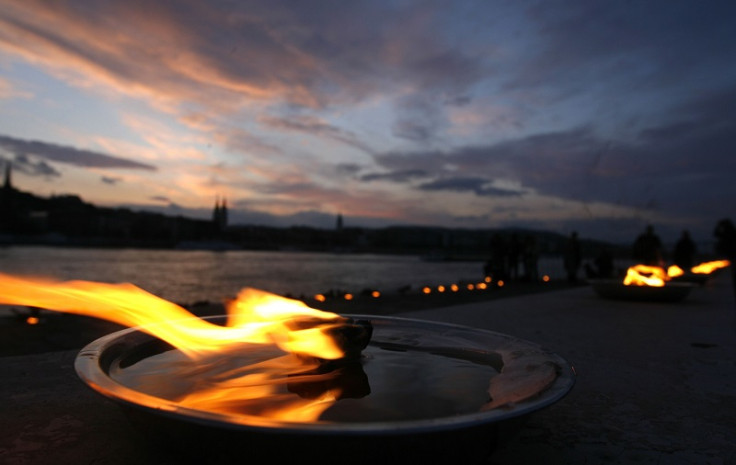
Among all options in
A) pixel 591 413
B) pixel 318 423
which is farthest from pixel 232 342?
pixel 591 413

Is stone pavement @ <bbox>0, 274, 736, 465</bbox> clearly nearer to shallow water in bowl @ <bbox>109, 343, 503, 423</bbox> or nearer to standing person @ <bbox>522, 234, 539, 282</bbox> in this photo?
shallow water in bowl @ <bbox>109, 343, 503, 423</bbox>

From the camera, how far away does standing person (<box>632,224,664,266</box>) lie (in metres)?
13.4

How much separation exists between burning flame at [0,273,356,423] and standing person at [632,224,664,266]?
13.1m

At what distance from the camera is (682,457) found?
2348mm

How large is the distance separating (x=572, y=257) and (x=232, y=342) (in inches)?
666

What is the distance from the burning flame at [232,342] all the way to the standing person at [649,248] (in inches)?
516

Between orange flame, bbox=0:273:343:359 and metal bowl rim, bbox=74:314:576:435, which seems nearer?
metal bowl rim, bbox=74:314:576:435

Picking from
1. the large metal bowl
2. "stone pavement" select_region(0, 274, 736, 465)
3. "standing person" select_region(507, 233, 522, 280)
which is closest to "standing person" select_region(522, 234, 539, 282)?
"standing person" select_region(507, 233, 522, 280)

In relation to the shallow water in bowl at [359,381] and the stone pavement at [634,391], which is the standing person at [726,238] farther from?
the shallow water in bowl at [359,381]

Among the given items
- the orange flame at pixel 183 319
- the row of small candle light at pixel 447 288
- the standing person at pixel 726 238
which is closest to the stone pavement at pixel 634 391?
the orange flame at pixel 183 319

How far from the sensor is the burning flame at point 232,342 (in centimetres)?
230

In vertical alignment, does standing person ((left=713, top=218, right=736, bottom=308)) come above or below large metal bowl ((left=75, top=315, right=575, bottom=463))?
above

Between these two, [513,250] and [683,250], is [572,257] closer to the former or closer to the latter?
[513,250]

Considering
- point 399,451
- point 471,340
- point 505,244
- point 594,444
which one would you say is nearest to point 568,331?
point 471,340
